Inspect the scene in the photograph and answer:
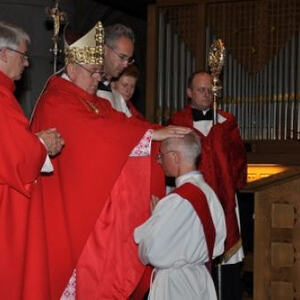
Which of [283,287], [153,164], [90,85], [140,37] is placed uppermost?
[140,37]

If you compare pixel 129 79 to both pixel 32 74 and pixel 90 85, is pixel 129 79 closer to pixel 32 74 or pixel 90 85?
pixel 90 85

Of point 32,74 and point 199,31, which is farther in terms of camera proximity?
point 199,31

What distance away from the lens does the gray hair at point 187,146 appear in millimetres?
4035

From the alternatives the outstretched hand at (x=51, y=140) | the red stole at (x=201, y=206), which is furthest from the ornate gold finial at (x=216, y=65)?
the outstretched hand at (x=51, y=140)

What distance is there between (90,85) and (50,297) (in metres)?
1.12

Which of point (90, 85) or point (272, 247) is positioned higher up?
point (90, 85)

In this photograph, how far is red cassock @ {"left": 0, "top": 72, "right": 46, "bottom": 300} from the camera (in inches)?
144

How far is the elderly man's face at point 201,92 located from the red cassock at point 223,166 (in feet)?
0.40

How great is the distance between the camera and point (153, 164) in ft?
14.7

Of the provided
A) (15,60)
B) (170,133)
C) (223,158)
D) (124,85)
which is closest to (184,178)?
(170,133)

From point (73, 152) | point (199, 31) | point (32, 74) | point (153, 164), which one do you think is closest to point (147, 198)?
point (153, 164)

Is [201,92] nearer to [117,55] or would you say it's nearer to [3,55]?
[117,55]

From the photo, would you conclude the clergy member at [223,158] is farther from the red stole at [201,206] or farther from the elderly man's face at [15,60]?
the elderly man's face at [15,60]

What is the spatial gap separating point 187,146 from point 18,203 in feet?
2.89
